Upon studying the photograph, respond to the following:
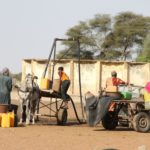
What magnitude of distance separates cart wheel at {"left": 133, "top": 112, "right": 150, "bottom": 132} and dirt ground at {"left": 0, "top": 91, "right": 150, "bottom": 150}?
218 mm

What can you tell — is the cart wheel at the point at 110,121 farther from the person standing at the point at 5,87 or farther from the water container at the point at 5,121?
the person standing at the point at 5,87

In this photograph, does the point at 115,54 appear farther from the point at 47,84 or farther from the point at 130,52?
the point at 47,84

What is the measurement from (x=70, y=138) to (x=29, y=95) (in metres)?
4.32

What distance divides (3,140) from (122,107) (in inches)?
183

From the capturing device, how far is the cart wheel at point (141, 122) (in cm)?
1684

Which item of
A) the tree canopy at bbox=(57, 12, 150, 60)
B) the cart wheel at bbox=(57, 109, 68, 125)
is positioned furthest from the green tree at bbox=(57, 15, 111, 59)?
the cart wheel at bbox=(57, 109, 68, 125)

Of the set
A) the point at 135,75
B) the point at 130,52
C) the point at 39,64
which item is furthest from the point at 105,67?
the point at 130,52

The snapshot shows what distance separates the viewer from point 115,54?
56406 mm

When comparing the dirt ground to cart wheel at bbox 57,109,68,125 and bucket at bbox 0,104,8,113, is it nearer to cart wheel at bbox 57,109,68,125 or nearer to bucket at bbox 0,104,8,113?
bucket at bbox 0,104,8,113

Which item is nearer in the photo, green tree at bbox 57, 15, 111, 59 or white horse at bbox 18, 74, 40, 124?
white horse at bbox 18, 74, 40, 124

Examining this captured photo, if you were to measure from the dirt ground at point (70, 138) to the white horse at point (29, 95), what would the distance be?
2.68 feet

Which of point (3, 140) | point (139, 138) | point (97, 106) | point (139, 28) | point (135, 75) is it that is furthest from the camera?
point (139, 28)

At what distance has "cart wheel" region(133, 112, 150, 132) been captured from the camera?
16.8 meters

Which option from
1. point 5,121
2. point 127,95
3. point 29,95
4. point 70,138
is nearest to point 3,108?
point 5,121
